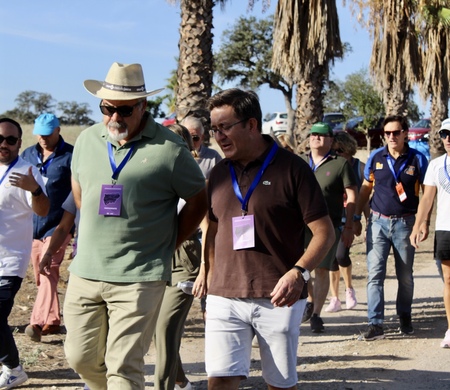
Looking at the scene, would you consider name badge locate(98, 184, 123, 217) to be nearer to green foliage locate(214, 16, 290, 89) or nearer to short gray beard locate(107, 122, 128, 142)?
short gray beard locate(107, 122, 128, 142)

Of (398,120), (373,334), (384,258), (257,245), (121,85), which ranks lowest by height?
(373,334)

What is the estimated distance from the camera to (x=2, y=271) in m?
5.85

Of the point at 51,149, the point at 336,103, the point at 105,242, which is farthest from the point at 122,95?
the point at 336,103

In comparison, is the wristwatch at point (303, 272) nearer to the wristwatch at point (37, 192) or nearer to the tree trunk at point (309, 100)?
the wristwatch at point (37, 192)

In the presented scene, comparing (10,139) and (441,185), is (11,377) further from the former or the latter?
(441,185)

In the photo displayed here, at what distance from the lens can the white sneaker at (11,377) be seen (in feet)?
19.6

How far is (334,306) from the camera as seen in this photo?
367 inches

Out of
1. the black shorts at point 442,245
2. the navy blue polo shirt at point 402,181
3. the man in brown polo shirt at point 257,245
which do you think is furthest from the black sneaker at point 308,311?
the man in brown polo shirt at point 257,245

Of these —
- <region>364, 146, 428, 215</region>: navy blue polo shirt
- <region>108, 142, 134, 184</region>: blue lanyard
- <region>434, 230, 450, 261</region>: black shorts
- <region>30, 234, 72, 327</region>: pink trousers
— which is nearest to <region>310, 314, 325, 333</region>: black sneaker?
<region>364, 146, 428, 215</region>: navy blue polo shirt

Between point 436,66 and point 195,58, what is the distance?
652 inches

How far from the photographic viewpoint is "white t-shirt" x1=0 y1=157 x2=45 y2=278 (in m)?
5.90

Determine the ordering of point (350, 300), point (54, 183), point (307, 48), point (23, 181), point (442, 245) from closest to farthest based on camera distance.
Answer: point (23, 181)
point (442, 245)
point (54, 183)
point (350, 300)
point (307, 48)

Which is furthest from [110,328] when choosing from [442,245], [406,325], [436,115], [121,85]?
[436,115]

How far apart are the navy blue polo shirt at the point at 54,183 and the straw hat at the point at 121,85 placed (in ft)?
10.9
